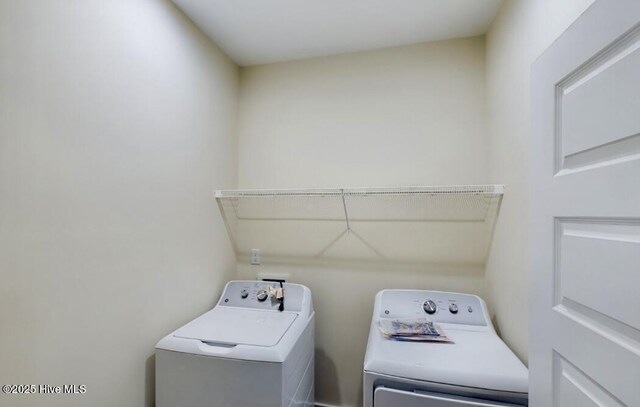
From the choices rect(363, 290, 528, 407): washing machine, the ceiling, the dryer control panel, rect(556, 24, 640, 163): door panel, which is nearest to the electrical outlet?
the dryer control panel

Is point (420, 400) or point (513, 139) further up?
point (513, 139)

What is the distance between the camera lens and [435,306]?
1.71m

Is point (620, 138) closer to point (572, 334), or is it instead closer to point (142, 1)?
point (572, 334)

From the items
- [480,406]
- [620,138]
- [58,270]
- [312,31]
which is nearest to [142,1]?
[312,31]

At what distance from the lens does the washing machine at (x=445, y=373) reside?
43.4 inches

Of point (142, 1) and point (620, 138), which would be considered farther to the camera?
point (142, 1)

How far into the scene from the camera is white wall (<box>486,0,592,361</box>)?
48.7 inches

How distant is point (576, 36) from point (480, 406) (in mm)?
1246

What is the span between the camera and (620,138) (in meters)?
0.62

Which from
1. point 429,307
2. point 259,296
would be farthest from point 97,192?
point 429,307

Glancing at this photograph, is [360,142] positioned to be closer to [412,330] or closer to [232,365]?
[412,330]

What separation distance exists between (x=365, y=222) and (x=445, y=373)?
1058mm

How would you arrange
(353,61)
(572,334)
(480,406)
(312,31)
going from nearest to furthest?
(572,334) → (480,406) → (312,31) → (353,61)

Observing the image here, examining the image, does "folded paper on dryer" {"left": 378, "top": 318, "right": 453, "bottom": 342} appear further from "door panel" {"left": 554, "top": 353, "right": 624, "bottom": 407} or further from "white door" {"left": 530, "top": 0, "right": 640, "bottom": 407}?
"door panel" {"left": 554, "top": 353, "right": 624, "bottom": 407}
